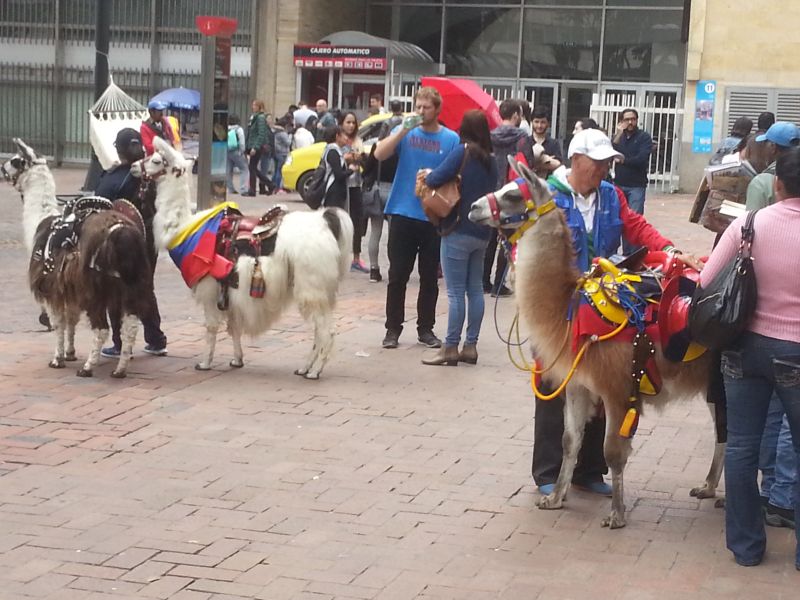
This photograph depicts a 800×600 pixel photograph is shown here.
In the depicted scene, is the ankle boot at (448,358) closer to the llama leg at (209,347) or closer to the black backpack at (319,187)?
the llama leg at (209,347)

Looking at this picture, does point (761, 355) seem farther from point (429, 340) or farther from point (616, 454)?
point (429, 340)

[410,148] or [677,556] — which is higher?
[410,148]

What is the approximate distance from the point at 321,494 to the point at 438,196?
3594 mm

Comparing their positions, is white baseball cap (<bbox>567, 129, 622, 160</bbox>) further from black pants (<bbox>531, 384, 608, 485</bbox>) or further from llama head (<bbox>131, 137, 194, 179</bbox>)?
llama head (<bbox>131, 137, 194, 179</bbox>)

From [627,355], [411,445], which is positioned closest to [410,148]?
[411,445]

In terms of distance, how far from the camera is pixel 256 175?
1034 inches

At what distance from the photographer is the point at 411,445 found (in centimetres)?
772

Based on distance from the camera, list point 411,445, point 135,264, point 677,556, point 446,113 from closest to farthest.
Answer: point 677,556 < point 411,445 < point 135,264 < point 446,113

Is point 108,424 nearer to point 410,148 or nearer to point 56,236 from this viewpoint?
point 56,236

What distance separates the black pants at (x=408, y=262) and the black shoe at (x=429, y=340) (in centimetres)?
11

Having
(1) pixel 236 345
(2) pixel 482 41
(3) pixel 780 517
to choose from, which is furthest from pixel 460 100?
(2) pixel 482 41

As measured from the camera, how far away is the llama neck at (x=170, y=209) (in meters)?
9.60

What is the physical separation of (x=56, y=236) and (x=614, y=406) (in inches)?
193

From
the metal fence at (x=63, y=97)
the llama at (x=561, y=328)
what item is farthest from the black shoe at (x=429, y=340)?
the metal fence at (x=63, y=97)
